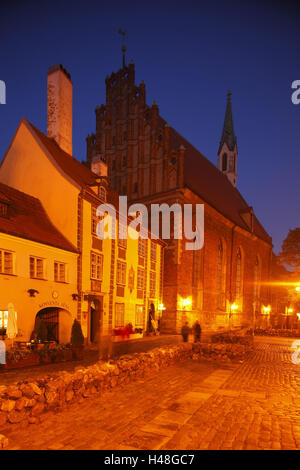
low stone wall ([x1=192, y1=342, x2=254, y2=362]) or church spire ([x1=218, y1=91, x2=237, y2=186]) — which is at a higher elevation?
church spire ([x1=218, y1=91, x2=237, y2=186])

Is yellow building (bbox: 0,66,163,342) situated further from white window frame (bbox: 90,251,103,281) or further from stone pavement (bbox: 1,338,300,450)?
stone pavement (bbox: 1,338,300,450)

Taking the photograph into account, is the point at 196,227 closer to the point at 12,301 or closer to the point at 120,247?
the point at 120,247

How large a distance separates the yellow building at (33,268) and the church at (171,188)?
34.9ft

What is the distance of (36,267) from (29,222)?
2.76 m

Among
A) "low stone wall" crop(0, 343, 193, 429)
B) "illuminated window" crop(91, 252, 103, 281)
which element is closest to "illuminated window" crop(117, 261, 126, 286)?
"illuminated window" crop(91, 252, 103, 281)

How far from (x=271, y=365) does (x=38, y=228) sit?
13.9 metres

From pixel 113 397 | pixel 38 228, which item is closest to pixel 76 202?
pixel 38 228

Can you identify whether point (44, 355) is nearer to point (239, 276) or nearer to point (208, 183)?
point (208, 183)

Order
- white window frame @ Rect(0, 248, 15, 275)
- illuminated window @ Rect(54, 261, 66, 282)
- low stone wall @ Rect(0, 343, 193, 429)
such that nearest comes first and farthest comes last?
low stone wall @ Rect(0, 343, 193, 429) < white window frame @ Rect(0, 248, 15, 275) < illuminated window @ Rect(54, 261, 66, 282)

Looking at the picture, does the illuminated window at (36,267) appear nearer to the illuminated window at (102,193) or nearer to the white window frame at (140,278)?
the illuminated window at (102,193)

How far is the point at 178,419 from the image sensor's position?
6832mm

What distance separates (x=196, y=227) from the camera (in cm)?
3338

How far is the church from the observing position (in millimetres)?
30891

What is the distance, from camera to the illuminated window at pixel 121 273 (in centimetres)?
2372
